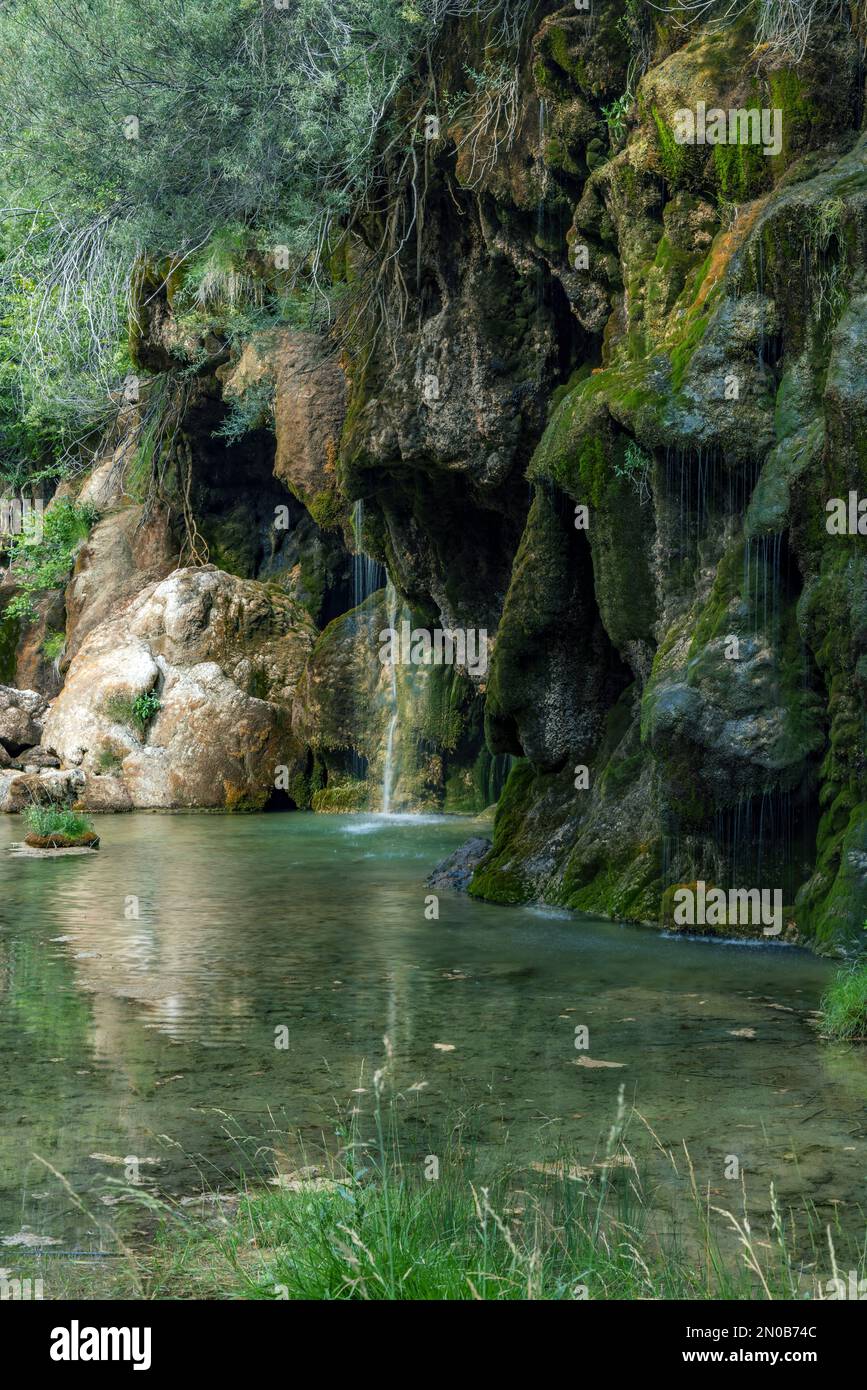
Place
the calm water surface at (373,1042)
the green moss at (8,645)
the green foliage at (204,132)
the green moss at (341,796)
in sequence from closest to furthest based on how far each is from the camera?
the calm water surface at (373,1042), the green foliage at (204,132), the green moss at (341,796), the green moss at (8,645)

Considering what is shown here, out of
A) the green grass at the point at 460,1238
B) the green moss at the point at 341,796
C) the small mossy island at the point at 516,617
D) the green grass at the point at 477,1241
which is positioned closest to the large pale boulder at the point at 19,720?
the small mossy island at the point at 516,617

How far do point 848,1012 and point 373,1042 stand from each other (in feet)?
7.88

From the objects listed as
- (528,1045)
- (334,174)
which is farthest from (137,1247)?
(334,174)

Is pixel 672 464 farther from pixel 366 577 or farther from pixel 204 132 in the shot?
pixel 366 577

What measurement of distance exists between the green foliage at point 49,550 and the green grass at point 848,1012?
23.5m

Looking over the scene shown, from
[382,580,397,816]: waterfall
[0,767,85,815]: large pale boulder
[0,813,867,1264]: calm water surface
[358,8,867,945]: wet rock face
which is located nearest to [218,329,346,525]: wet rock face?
[382,580,397,816]: waterfall

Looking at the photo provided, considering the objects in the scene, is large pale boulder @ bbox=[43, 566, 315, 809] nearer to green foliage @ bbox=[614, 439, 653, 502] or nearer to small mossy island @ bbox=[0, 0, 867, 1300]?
small mossy island @ bbox=[0, 0, 867, 1300]

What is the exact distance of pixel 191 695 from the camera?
24.2 meters

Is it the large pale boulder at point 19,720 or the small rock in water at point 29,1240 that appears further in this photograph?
the large pale boulder at point 19,720

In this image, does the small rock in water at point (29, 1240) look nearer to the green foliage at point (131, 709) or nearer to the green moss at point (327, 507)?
the green moss at point (327, 507)

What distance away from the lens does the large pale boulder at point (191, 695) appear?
77.6ft

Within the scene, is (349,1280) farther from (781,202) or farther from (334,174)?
(334,174)

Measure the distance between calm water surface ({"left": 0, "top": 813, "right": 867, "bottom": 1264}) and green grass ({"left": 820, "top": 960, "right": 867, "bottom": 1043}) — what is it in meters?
0.13

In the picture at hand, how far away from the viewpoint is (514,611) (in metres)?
13.5
